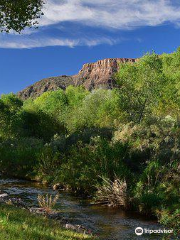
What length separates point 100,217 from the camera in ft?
58.7

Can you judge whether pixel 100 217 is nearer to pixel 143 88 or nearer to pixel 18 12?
pixel 18 12

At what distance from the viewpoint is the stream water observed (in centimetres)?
1475

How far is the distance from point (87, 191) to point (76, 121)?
42.7m

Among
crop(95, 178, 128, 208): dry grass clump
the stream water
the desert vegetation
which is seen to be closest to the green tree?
the desert vegetation

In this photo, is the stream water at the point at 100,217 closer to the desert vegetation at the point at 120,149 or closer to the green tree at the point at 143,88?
the desert vegetation at the point at 120,149

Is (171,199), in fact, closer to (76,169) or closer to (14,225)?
(76,169)

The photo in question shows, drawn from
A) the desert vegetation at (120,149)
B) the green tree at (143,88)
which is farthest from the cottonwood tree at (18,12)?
the green tree at (143,88)

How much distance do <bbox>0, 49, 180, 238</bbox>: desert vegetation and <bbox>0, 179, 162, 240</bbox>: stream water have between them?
0.92 metres

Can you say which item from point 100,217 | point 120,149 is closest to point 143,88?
point 120,149

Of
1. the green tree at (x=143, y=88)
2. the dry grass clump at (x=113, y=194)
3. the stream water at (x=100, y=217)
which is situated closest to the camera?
the stream water at (x=100, y=217)

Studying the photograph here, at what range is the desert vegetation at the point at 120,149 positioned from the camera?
65.8 feet

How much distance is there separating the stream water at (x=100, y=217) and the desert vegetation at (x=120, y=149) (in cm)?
92

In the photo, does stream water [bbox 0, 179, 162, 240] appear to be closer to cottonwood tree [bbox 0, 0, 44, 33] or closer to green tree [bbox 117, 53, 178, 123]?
cottonwood tree [bbox 0, 0, 44, 33]

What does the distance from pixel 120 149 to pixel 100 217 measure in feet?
28.4
